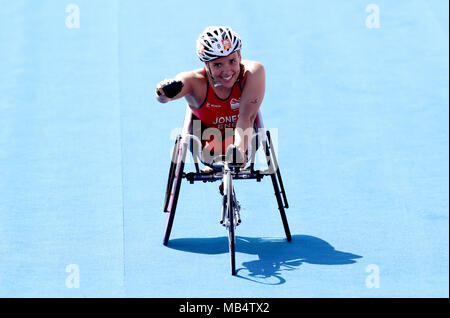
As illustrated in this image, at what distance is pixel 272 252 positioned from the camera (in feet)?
19.0

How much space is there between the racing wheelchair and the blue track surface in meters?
0.30

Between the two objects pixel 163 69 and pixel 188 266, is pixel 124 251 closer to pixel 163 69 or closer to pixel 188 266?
pixel 188 266

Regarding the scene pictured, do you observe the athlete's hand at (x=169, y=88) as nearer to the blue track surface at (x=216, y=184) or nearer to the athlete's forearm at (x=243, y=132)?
the athlete's forearm at (x=243, y=132)

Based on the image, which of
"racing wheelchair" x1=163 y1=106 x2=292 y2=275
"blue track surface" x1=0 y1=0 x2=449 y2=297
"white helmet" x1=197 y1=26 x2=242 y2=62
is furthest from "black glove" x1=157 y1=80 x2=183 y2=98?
"blue track surface" x1=0 y1=0 x2=449 y2=297

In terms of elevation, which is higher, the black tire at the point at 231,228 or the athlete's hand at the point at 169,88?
the athlete's hand at the point at 169,88

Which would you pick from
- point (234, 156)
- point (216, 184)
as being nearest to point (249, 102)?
point (234, 156)

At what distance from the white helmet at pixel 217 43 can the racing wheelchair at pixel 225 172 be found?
0.56 metres

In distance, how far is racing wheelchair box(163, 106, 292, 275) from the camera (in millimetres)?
5457

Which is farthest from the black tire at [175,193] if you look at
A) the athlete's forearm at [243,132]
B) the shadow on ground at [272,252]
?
the athlete's forearm at [243,132]

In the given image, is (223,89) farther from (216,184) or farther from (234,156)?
(216,184)

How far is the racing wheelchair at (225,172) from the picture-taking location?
5457 mm

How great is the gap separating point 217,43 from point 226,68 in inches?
7.8

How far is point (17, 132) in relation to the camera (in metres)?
7.95

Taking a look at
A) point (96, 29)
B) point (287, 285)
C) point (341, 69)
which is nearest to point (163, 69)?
point (96, 29)
